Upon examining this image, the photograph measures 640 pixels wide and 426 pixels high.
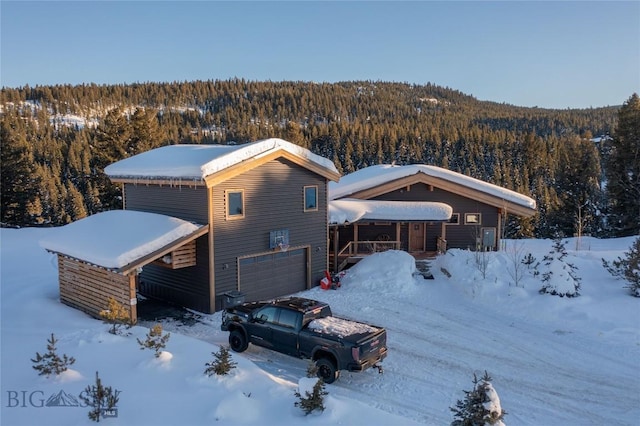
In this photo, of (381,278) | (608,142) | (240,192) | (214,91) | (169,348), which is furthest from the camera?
(214,91)

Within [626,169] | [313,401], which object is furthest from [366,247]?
[626,169]

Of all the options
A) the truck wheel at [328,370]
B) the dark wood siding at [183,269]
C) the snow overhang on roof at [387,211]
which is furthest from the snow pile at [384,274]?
the truck wheel at [328,370]

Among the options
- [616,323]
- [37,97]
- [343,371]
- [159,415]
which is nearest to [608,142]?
[616,323]

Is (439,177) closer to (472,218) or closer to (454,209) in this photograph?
(454,209)

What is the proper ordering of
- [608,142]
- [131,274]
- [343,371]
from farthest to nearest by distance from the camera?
[608,142] → [131,274] → [343,371]

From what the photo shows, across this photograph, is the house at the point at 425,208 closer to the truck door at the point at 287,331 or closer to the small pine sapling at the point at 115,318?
the truck door at the point at 287,331

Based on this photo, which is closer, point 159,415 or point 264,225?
point 159,415

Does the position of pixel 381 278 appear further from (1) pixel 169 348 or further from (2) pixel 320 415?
A: (2) pixel 320 415
